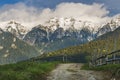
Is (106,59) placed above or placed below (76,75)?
above

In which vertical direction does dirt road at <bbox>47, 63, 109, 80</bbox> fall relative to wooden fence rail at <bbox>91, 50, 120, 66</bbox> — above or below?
below

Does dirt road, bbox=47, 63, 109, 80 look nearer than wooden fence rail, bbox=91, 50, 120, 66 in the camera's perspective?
Yes

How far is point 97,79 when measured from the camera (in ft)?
96.6

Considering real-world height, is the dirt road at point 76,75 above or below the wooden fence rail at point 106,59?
below

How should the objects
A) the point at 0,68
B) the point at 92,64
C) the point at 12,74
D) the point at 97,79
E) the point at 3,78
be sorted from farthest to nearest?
1. the point at 92,64
2. the point at 0,68
3. the point at 97,79
4. the point at 12,74
5. the point at 3,78

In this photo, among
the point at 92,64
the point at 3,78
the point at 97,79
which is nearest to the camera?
the point at 3,78

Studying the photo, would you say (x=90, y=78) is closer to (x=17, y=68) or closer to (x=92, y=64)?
(x=17, y=68)

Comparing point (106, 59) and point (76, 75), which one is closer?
point (76, 75)

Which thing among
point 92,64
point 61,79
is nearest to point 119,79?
point 61,79

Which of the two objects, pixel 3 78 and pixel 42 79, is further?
pixel 42 79

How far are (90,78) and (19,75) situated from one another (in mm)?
6708

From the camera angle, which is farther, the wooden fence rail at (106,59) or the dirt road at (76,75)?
the wooden fence rail at (106,59)

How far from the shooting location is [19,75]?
27.6 metres

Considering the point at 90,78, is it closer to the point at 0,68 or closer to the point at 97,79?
the point at 97,79
